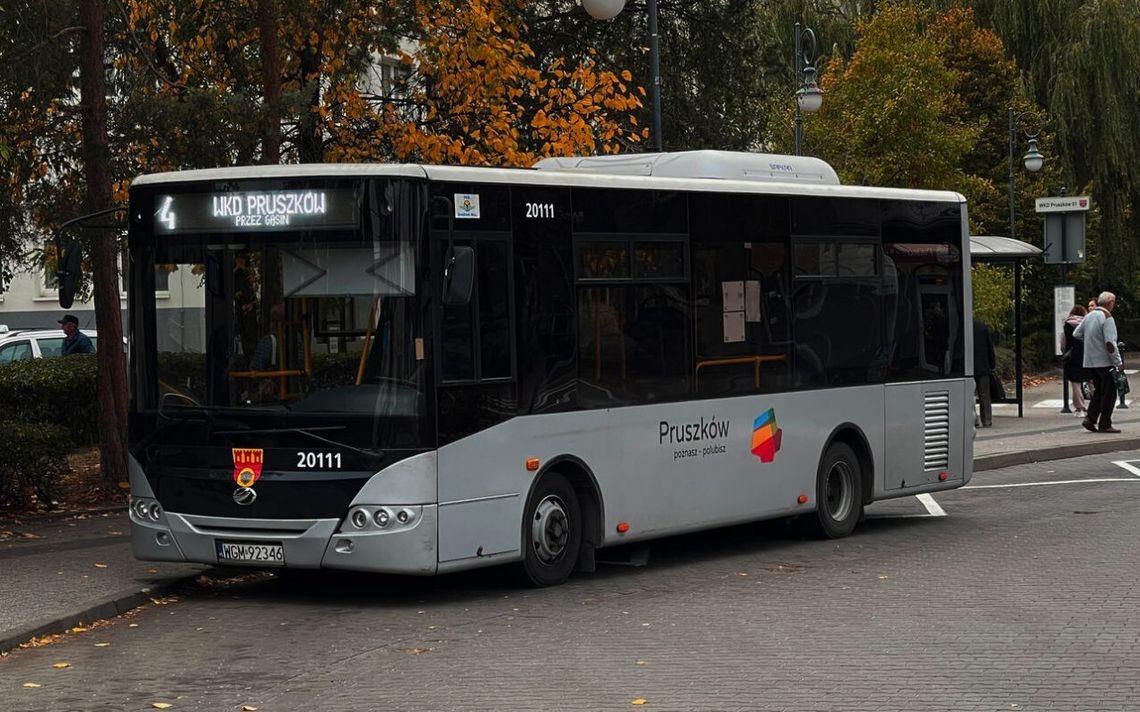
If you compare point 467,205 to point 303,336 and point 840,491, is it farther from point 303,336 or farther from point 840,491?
point 840,491

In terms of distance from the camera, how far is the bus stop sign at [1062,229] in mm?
29422

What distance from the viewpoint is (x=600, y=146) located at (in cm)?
2256

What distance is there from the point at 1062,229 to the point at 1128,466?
7830mm

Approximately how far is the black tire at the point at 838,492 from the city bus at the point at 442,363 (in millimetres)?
1047

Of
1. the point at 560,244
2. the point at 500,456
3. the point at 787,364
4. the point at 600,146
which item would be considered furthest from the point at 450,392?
the point at 600,146

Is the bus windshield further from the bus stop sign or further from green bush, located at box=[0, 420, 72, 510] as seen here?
the bus stop sign

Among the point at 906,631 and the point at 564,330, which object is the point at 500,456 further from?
the point at 906,631

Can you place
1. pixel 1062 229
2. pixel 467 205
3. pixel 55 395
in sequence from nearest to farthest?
pixel 467 205, pixel 55 395, pixel 1062 229

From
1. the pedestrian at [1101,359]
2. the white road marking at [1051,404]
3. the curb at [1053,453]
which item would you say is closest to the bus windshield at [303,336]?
the curb at [1053,453]

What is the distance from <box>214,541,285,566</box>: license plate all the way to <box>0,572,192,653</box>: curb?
2.11 ft

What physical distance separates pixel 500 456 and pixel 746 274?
3.28 meters

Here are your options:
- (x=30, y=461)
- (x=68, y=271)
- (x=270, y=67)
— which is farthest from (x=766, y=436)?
(x=270, y=67)

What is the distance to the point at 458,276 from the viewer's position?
1154 cm

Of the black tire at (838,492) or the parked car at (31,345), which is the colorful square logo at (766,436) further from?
the parked car at (31,345)
